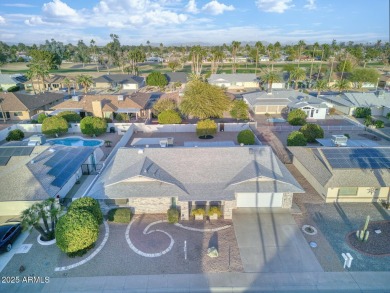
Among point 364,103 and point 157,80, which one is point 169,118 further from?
point 157,80

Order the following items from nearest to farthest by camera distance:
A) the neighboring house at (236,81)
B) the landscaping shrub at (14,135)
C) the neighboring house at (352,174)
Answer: the neighboring house at (352,174) < the landscaping shrub at (14,135) < the neighboring house at (236,81)

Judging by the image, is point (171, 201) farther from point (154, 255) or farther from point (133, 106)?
point (133, 106)

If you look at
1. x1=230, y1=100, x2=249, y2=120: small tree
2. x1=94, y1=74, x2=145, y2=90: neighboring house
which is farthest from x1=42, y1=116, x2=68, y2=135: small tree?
x1=94, y1=74, x2=145, y2=90: neighboring house

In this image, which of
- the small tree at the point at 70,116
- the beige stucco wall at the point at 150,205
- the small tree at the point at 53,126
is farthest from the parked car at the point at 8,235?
the small tree at the point at 70,116

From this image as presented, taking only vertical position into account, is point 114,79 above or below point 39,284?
above

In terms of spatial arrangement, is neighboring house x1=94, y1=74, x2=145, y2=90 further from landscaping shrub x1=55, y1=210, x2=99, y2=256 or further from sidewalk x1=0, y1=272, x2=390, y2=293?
sidewalk x1=0, y1=272, x2=390, y2=293

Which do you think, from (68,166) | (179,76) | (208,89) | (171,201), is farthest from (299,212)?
(179,76)

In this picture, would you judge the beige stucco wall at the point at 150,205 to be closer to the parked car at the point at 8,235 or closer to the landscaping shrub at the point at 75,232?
the landscaping shrub at the point at 75,232
